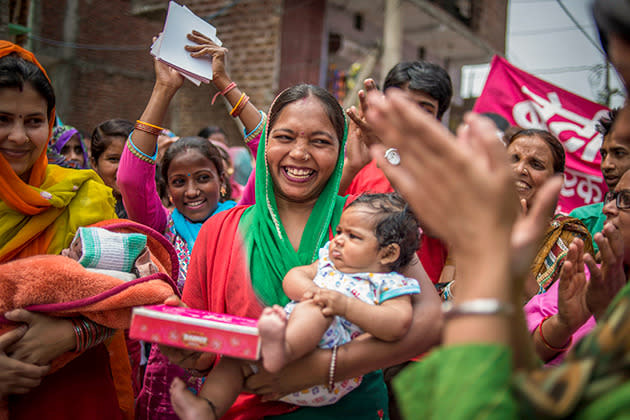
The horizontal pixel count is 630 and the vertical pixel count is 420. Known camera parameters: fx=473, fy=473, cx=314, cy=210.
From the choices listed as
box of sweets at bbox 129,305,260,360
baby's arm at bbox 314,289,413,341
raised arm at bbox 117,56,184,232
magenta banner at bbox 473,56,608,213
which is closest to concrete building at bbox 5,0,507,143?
magenta banner at bbox 473,56,608,213

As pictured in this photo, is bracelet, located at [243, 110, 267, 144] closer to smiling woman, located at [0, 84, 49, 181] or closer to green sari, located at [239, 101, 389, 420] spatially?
green sari, located at [239, 101, 389, 420]

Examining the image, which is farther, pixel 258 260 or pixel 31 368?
pixel 258 260

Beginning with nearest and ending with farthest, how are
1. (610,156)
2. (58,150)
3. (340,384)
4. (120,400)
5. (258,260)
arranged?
(340,384)
(258,260)
(120,400)
(610,156)
(58,150)

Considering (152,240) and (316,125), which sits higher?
(316,125)

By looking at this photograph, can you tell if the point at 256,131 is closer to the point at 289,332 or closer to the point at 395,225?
the point at 395,225

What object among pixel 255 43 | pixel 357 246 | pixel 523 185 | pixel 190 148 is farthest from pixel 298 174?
pixel 255 43

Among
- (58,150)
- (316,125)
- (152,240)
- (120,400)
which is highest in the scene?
(316,125)

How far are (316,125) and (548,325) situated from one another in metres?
1.30

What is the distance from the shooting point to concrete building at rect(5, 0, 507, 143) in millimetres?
8102

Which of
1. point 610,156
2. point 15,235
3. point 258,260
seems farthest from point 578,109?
point 15,235

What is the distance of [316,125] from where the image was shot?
2.01 metres

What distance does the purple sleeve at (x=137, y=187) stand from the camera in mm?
2412

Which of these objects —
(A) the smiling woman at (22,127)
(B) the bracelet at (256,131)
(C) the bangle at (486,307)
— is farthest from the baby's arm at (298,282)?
(A) the smiling woman at (22,127)

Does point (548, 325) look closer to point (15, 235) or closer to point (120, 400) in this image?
point (120, 400)
